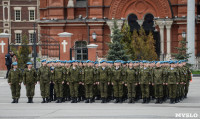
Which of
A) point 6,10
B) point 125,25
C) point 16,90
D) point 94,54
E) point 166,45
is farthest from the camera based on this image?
point 6,10

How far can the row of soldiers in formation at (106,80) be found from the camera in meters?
20.4

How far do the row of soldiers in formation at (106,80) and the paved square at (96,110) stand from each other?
1.65 feet

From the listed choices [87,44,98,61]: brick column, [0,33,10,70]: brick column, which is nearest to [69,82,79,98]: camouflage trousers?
[0,33,10,70]: brick column

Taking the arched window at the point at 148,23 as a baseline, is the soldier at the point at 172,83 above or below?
below

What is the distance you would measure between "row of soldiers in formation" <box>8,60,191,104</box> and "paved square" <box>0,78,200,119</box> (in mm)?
502

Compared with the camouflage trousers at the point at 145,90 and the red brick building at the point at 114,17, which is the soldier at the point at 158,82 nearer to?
the camouflage trousers at the point at 145,90

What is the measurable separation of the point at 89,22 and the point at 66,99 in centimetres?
2076

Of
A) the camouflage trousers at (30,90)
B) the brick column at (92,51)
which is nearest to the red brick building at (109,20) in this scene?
the brick column at (92,51)

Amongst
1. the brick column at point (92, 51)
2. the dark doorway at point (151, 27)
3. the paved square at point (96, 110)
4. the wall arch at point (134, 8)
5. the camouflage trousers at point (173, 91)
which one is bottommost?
the paved square at point (96, 110)

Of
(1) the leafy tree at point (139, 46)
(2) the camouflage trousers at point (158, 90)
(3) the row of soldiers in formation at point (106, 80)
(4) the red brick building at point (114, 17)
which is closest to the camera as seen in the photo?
(2) the camouflage trousers at point (158, 90)

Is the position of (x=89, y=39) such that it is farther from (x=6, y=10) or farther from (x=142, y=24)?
(x=6, y=10)

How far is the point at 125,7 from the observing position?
41.6 metres

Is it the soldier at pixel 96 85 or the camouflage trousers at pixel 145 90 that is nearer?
the camouflage trousers at pixel 145 90

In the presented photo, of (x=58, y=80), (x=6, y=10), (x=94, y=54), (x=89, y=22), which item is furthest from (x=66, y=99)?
(x=6, y=10)
